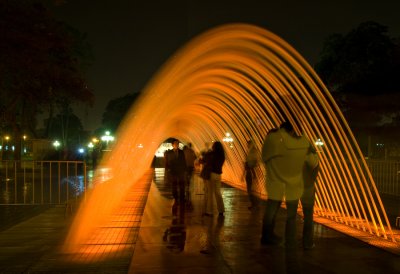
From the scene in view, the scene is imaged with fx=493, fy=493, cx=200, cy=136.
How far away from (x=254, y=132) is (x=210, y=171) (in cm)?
620

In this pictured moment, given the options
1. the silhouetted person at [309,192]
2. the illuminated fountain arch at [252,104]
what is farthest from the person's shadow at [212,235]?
the illuminated fountain arch at [252,104]

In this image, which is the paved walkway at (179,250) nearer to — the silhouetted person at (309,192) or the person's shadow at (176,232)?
the person's shadow at (176,232)

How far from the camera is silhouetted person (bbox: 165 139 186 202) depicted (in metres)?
11.4

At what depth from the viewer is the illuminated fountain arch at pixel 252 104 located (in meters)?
9.79

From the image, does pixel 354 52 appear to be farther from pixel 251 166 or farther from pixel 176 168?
pixel 176 168

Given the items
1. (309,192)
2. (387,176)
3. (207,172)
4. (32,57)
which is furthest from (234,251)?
(32,57)

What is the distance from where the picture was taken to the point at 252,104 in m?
16.0

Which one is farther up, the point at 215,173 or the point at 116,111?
the point at 116,111

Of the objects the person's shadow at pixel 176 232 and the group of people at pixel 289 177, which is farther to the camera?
the person's shadow at pixel 176 232

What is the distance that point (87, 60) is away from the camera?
133 ft

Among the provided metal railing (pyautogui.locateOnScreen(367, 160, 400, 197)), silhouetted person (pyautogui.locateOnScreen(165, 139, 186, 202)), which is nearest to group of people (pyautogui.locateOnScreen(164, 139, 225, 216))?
silhouetted person (pyautogui.locateOnScreen(165, 139, 186, 202))

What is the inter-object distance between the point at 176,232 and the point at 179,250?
5.12ft

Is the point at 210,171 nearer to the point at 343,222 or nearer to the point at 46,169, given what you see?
the point at 343,222

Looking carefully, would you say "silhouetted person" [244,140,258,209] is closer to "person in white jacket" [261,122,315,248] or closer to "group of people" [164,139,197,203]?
"group of people" [164,139,197,203]
